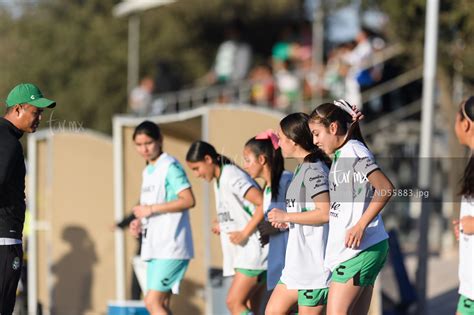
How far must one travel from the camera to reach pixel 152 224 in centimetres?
851

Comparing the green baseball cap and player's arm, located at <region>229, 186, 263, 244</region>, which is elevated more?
the green baseball cap

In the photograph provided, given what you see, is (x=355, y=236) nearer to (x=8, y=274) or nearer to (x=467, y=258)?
(x=467, y=258)

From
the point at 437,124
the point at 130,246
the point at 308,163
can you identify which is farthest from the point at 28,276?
the point at 437,124

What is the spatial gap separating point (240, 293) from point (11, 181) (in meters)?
2.19

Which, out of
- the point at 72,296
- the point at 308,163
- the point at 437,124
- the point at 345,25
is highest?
the point at 345,25

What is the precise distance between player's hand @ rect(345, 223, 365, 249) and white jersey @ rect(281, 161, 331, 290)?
1.49ft

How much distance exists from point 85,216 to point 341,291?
680 centimetres

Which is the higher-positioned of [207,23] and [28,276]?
[207,23]

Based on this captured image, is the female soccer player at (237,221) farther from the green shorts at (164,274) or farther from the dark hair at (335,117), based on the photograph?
the dark hair at (335,117)

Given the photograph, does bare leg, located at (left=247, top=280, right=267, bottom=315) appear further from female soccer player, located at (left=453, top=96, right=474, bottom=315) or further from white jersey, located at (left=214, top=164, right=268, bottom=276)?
female soccer player, located at (left=453, top=96, right=474, bottom=315)

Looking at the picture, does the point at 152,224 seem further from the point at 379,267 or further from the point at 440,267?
the point at 440,267

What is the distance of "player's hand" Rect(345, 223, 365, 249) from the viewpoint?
6203mm

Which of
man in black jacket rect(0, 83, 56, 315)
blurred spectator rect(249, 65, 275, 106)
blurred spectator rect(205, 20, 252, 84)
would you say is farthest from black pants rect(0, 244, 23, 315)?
blurred spectator rect(205, 20, 252, 84)

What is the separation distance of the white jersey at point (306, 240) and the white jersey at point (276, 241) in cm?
63
